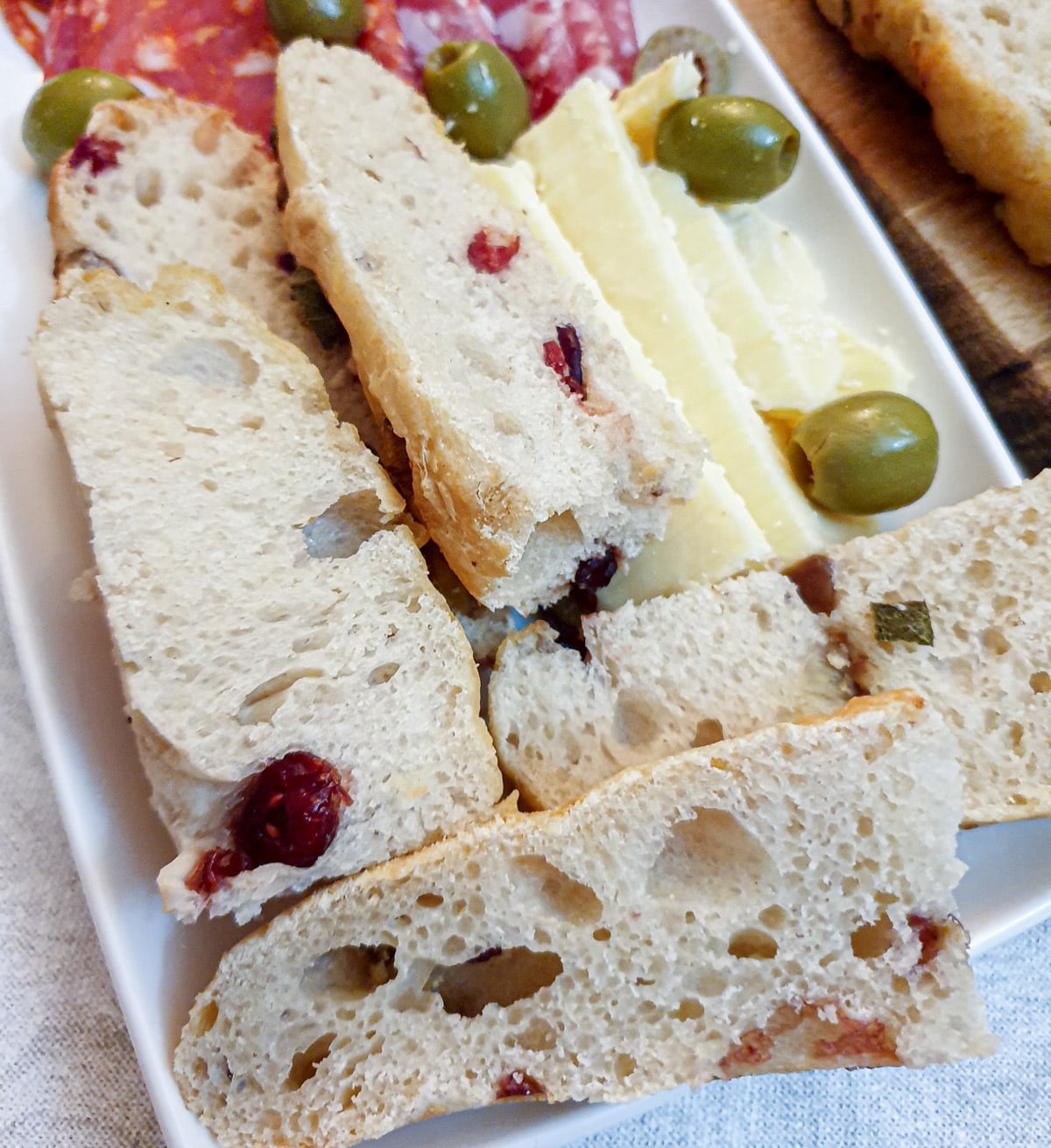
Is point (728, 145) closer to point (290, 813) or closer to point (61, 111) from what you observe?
point (61, 111)

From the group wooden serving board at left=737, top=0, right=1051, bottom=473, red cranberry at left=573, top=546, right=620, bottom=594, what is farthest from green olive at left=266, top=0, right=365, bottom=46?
red cranberry at left=573, top=546, right=620, bottom=594

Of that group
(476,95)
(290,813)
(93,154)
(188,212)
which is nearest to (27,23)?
(93,154)

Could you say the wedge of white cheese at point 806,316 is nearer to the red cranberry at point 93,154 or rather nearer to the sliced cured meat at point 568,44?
the sliced cured meat at point 568,44

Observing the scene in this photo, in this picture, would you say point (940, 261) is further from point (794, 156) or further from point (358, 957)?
point (358, 957)

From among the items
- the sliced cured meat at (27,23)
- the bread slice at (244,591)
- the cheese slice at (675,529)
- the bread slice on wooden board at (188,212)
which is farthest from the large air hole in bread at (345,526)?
the sliced cured meat at (27,23)

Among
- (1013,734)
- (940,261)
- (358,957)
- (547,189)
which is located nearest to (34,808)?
(358,957)
